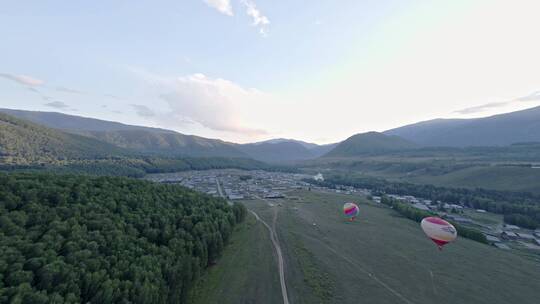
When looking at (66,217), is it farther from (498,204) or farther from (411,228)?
(498,204)

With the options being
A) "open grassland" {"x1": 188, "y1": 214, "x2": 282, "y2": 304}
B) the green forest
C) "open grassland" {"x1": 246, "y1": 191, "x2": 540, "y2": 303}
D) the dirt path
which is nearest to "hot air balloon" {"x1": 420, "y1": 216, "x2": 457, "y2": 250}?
"open grassland" {"x1": 246, "y1": 191, "x2": 540, "y2": 303}

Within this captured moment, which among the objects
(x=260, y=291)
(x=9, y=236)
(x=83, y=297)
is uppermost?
(x=9, y=236)

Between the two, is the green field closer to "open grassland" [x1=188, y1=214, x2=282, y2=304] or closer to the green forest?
"open grassland" [x1=188, y1=214, x2=282, y2=304]

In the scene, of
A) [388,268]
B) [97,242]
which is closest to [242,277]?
[97,242]

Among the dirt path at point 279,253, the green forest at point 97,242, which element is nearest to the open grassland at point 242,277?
the dirt path at point 279,253

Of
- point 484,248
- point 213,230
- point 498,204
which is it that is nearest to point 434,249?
point 484,248

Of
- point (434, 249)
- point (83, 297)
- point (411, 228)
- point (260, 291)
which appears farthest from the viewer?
point (411, 228)
